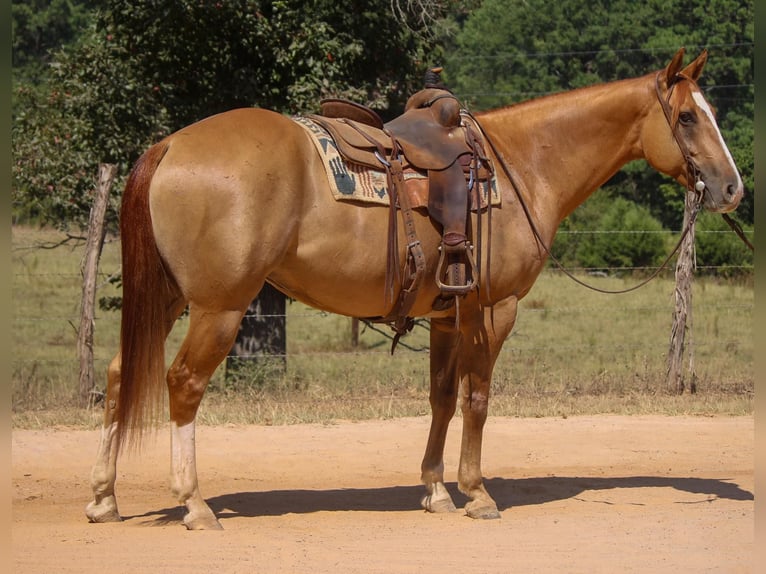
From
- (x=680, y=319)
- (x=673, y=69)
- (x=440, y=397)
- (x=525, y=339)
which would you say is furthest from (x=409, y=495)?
(x=525, y=339)

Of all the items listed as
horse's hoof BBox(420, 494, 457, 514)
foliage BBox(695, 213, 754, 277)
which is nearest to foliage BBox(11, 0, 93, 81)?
foliage BBox(695, 213, 754, 277)

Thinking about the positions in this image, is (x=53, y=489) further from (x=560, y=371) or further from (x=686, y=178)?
(x=560, y=371)

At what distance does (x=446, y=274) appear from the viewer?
6.30 m

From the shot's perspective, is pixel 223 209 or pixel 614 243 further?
pixel 614 243

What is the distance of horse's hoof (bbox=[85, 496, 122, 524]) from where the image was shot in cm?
612

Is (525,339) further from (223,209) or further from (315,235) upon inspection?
(223,209)

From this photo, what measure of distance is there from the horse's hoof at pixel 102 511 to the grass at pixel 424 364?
9.85ft

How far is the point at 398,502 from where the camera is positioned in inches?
275

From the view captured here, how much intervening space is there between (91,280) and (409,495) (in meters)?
Answer: 4.24

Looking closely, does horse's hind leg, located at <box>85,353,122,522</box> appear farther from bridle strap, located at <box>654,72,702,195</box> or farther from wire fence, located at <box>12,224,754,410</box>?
wire fence, located at <box>12,224,754,410</box>

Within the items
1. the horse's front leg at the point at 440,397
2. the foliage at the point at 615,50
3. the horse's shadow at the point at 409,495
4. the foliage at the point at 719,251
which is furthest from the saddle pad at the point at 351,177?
the foliage at the point at 615,50

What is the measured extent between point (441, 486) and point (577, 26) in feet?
82.9

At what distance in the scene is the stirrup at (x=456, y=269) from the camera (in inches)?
245

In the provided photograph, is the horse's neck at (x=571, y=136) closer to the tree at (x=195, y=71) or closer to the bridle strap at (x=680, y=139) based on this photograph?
the bridle strap at (x=680, y=139)
